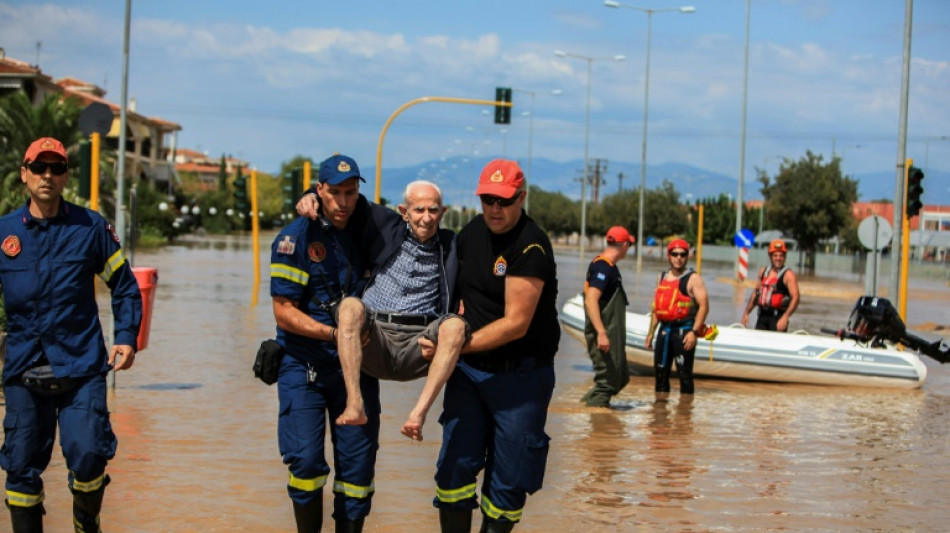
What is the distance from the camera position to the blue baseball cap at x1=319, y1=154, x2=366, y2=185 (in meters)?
5.86

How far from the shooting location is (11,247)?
18.8 feet

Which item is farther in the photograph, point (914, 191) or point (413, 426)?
point (914, 191)

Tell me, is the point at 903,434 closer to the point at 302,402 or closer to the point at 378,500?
the point at 378,500

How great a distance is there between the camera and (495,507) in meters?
5.80

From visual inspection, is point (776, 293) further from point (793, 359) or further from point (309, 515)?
point (309, 515)

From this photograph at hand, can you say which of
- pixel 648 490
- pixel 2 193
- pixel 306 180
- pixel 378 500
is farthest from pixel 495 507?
pixel 2 193

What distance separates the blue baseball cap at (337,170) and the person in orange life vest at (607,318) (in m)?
5.39

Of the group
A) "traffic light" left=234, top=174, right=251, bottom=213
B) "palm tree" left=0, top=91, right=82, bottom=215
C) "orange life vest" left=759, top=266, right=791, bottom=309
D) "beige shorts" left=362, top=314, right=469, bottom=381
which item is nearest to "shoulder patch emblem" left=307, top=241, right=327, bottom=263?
"beige shorts" left=362, top=314, right=469, bottom=381

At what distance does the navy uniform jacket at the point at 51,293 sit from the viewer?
18.8 feet

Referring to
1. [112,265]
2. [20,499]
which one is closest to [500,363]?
[112,265]

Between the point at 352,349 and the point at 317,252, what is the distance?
56cm

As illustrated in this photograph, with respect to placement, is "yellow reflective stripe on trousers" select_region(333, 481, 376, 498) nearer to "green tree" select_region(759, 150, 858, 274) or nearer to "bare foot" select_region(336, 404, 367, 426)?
"bare foot" select_region(336, 404, 367, 426)

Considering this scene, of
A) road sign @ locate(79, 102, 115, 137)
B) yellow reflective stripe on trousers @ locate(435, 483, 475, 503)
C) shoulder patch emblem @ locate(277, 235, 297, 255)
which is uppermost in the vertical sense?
road sign @ locate(79, 102, 115, 137)

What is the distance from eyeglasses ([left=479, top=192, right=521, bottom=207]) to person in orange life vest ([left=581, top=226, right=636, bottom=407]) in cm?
544
